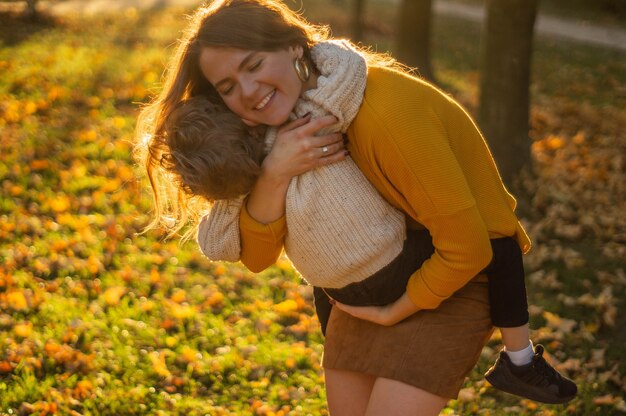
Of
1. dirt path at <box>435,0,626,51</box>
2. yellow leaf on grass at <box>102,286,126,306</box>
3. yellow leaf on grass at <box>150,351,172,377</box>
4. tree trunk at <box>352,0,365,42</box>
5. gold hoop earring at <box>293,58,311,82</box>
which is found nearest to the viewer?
gold hoop earring at <box>293,58,311,82</box>

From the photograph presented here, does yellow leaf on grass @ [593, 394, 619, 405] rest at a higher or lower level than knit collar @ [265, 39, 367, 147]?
lower

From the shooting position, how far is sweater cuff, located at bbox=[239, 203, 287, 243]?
2.62 m

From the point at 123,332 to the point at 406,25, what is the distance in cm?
744

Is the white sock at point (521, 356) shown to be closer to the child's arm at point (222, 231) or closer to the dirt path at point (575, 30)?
the child's arm at point (222, 231)

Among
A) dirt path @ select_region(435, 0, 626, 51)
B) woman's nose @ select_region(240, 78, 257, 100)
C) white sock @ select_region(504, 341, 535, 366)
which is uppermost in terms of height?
woman's nose @ select_region(240, 78, 257, 100)

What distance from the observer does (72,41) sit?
40.3 ft

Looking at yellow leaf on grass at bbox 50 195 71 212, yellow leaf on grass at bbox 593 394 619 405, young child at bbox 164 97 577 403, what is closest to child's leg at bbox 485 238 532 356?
young child at bbox 164 97 577 403

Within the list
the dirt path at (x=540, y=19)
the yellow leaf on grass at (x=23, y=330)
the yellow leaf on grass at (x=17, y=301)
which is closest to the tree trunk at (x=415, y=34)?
the dirt path at (x=540, y=19)

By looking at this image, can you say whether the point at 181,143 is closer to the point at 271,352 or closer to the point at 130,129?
the point at 271,352

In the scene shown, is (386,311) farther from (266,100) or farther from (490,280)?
(266,100)

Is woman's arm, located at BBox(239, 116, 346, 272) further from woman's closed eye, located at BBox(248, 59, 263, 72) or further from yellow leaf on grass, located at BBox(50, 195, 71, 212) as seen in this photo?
yellow leaf on grass, located at BBox(50, 195, 71, 212)

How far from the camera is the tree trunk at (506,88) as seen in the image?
712cm

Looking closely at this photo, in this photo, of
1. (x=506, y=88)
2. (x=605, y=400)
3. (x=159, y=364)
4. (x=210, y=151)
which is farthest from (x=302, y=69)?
(x=506, y=88)

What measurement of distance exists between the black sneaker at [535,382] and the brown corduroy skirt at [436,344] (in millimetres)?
149
